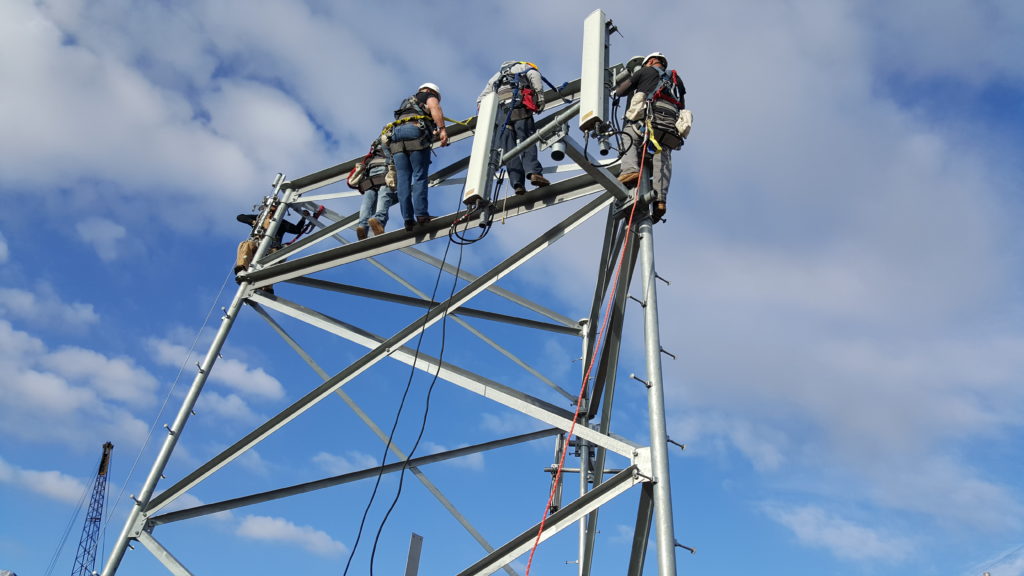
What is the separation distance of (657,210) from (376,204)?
413 cm

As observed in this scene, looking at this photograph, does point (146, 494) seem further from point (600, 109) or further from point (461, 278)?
point (600, 109)

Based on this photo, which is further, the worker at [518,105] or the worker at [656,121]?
the worker at [518,105]

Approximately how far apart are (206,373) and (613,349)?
15.5ft

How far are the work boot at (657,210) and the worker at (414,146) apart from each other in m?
2.63

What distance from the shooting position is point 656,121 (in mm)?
7766

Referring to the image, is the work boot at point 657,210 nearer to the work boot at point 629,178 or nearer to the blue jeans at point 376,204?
the work boot at point 629,178

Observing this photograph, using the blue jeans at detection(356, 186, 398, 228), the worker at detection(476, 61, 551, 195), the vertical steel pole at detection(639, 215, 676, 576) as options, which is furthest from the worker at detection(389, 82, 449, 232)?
the vertical steel pole at detection(639, 215, 676, 576)

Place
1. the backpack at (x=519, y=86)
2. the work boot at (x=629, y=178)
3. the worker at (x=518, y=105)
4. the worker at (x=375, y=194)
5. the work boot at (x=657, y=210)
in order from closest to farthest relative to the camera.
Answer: the work boot at (x=657, y=210)
the work boot at (x=629, y=178)
the worker at (x=518, y=105)
the backpack at (x=519, y=86)
the worker at (x=375, y=194)

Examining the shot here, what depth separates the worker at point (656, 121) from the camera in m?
7.50

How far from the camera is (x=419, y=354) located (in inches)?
310

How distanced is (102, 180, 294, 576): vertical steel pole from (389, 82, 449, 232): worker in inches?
93.3

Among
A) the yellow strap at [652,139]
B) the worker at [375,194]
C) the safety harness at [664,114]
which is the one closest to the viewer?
the yellow strap at [652,139]

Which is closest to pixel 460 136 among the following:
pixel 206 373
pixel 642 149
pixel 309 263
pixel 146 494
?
pixel 309 263

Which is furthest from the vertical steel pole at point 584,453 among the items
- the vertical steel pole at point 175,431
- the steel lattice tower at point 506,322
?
the vertical steel pole at point 175,431
